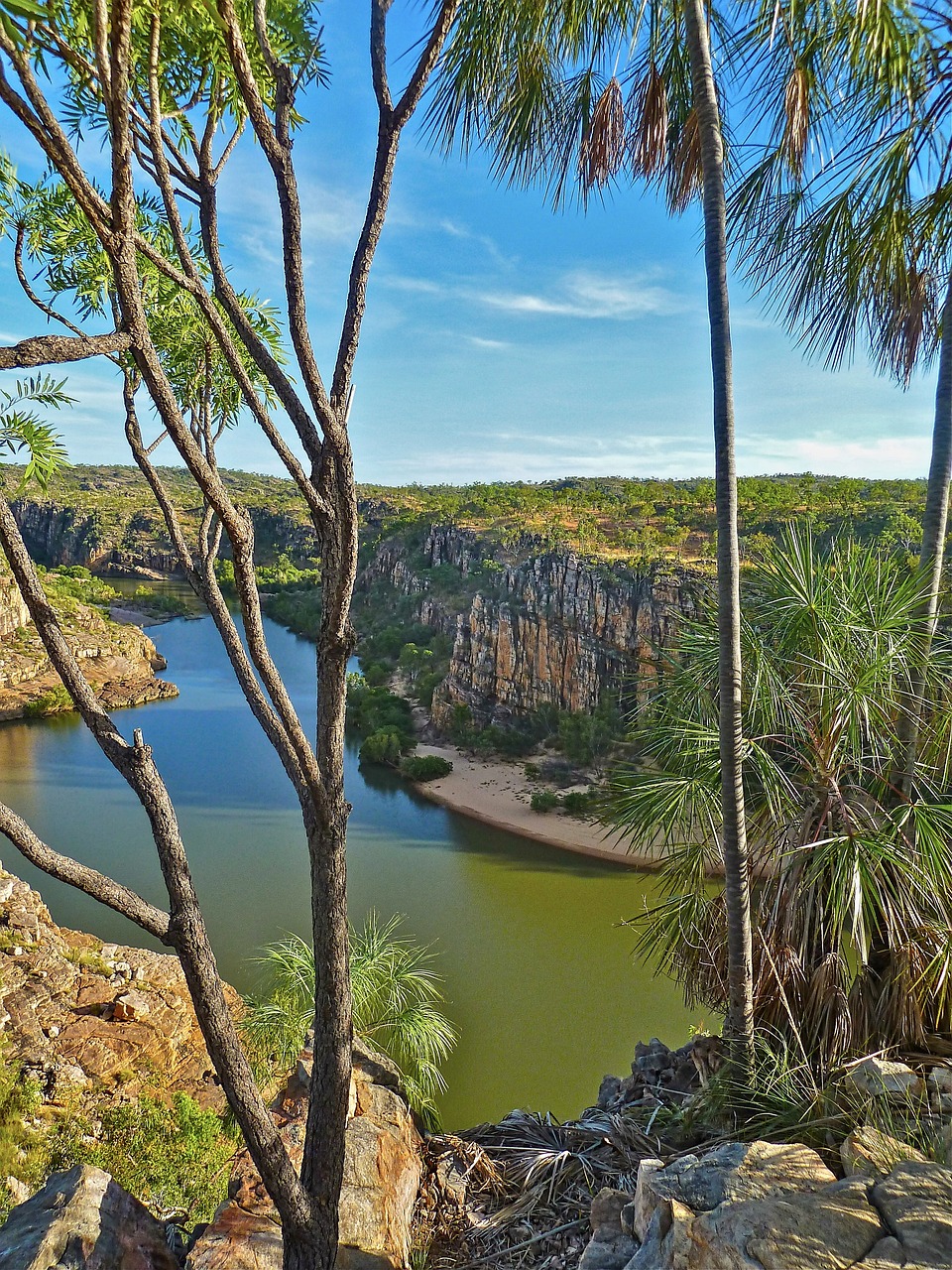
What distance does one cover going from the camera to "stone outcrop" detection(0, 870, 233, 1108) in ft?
19.6

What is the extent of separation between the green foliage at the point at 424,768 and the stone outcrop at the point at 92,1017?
10.4 meters

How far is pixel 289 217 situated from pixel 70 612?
27298 millimetres

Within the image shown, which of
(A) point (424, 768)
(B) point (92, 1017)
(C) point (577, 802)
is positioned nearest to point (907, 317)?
(B) point (92, 1017)

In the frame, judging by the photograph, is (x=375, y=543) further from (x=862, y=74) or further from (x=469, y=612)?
(x=862, y=74)

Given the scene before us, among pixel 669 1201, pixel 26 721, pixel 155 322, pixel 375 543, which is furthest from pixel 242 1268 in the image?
pixel 375 543

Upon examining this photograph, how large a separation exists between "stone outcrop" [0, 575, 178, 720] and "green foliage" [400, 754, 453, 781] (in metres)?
10.8

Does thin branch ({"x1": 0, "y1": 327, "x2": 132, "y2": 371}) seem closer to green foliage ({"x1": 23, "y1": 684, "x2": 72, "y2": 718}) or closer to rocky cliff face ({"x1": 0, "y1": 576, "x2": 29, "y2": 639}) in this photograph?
green foliage ({"x1": 23, "y1": 684, "x2": 72, "y2": 718})

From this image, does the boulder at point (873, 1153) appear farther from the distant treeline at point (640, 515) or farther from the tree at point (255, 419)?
the distant treeline at point (640, 515)

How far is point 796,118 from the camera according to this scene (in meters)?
2.56

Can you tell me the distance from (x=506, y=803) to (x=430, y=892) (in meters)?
4.87

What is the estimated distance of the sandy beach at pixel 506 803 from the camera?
14.1 metres

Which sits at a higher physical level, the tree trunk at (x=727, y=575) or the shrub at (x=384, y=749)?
the tree trunk at (x=727, y=575)

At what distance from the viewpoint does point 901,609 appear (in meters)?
2.69

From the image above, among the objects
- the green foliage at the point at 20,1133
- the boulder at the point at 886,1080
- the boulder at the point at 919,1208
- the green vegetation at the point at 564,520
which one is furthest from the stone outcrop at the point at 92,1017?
the boulder at the point at 919,1208
